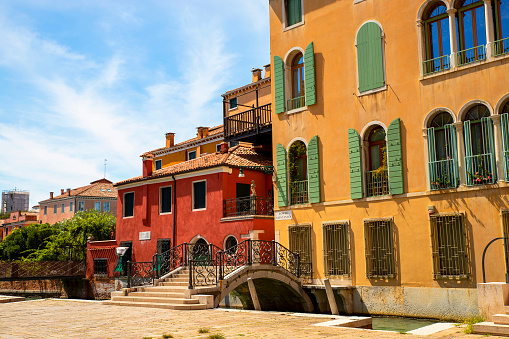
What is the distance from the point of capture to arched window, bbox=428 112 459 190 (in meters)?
15.8

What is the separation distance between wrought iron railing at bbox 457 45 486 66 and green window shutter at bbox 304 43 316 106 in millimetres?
5381

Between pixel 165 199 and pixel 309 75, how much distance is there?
36.1 ft

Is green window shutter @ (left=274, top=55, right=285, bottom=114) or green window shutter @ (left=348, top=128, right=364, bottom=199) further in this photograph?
green window shutter @ (left=274, top=55, right=285, bottom=114)

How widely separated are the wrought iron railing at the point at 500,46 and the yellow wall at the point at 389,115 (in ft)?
1.02

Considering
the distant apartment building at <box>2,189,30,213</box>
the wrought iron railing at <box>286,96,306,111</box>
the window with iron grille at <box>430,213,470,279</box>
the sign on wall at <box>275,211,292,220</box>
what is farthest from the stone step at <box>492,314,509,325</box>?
the distant apartment building at <box>2,189,30,213</box>

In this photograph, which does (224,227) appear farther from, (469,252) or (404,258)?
(469,252)

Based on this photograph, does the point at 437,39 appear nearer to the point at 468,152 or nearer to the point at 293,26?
the point at 468,152

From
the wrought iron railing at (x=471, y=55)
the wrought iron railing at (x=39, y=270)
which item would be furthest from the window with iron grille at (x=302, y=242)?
the wrought iron railing at (x=39, y=270)

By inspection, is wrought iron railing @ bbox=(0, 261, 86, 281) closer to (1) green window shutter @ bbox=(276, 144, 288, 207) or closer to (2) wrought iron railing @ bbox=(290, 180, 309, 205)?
(1) green window shutter @ bbox=(276, 144, 288, 207)

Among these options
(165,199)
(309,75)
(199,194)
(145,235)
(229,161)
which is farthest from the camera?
(145,235)

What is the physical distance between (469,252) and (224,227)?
11.1m

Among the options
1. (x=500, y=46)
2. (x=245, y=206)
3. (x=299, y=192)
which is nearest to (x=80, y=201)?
(x=245, y=206)

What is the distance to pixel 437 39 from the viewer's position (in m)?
16.6

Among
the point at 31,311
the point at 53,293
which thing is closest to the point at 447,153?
the point at 31,311
